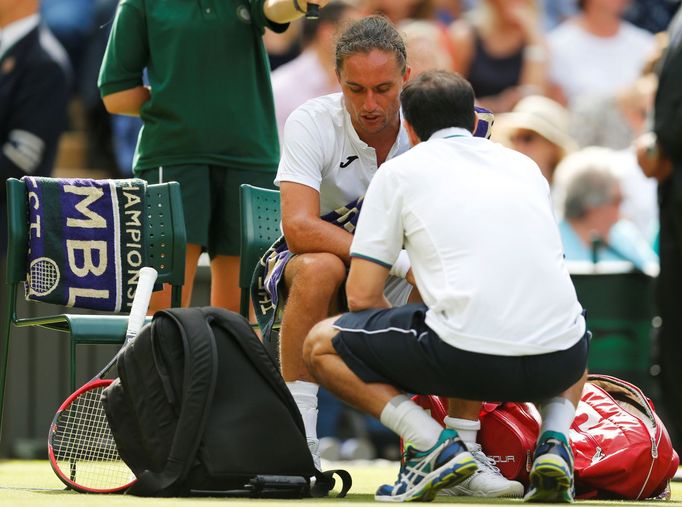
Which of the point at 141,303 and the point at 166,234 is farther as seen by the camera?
the point at 166,234

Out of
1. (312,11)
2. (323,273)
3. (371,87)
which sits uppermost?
(312,11)

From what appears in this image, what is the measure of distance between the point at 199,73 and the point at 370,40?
118 cm

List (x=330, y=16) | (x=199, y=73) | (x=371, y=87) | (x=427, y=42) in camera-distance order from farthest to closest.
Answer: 1. (x=330, y=16)
2. (x=427, y=42)
3. (x=199, y=73)
4. (x=371, y=87)

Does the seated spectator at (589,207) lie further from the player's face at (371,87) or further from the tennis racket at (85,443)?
the tennis racket at (85,443)

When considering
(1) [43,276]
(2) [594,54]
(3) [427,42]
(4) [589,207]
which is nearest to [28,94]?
(1) [43,276]

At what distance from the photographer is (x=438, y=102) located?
14.4ft

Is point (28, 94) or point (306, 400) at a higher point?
point (28, 94)

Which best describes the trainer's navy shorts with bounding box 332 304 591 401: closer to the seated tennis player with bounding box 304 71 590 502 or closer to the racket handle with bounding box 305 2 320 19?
the seated tennis player with bounding box 304 71 590 502

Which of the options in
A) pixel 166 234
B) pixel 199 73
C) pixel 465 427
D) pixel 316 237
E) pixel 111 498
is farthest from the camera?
pixel 199 73

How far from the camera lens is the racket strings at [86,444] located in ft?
15.3

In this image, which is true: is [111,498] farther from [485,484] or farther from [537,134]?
→ [537,134]

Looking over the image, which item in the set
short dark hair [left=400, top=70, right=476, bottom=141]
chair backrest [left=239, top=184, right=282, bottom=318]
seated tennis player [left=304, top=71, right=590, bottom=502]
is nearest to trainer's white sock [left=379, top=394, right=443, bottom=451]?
seated tennis player [left=304, top=71, right=590, bottom=502]

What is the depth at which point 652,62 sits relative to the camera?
348 inches

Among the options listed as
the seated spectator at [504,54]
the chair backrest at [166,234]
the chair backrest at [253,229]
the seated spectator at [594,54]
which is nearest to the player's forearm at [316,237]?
the chair backrest at [253,229]
